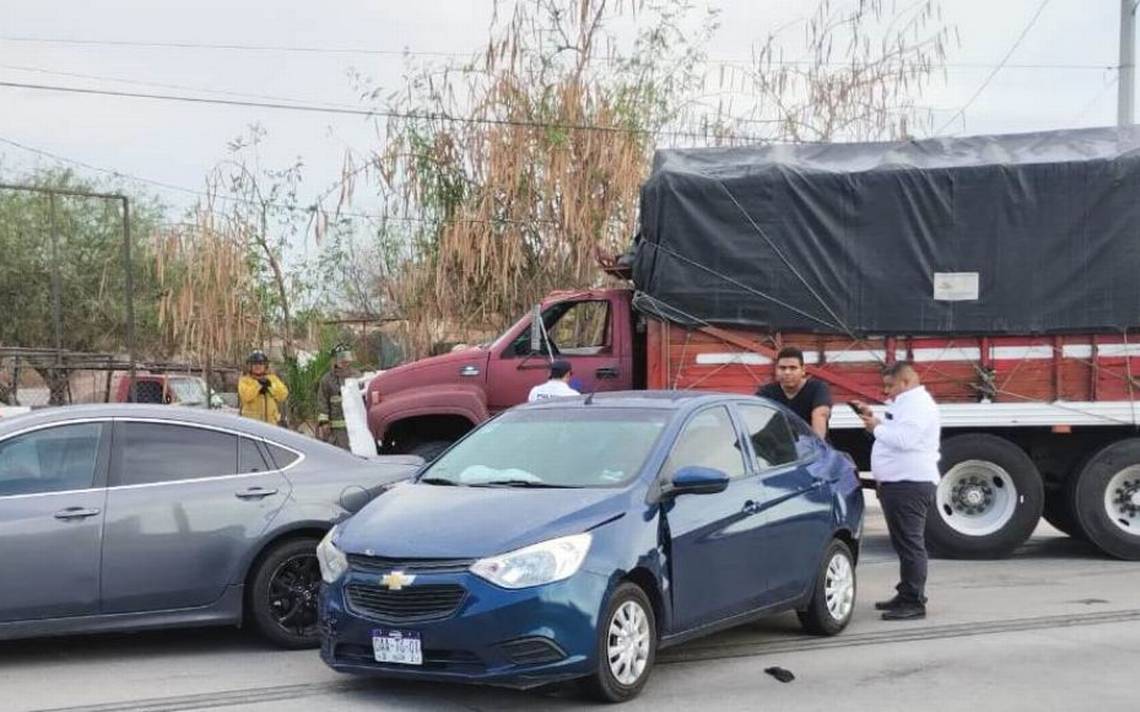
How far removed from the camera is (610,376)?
1241cm

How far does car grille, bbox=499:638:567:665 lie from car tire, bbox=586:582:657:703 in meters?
0.23

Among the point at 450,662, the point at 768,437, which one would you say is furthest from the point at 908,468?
the point at 450,662

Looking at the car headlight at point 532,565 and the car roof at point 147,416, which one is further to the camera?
the car roof at point 147,416

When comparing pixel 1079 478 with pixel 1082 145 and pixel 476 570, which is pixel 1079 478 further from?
pixel 476 570

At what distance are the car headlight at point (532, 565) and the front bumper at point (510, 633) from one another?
3cm

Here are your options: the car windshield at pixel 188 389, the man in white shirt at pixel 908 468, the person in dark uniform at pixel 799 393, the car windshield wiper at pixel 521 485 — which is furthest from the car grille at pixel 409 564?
the car windshield at pixel 188 389

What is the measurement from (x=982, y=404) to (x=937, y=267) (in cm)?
125

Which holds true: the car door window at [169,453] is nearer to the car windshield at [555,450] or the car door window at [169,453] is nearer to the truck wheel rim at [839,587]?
the car windshield at [555,450]

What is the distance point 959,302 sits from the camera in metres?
11.7

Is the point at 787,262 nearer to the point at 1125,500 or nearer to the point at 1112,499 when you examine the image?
the point at 1112,499

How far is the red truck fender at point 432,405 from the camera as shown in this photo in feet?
40.5

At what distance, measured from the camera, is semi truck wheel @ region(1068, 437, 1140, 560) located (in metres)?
11.5

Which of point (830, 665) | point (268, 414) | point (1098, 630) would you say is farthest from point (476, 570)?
point (268, 414)

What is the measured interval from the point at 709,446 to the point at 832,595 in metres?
1.50
